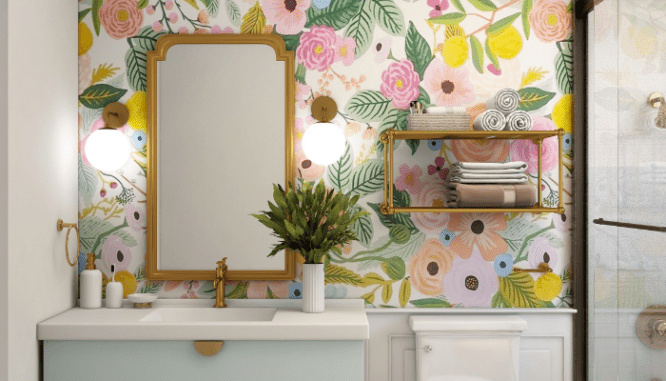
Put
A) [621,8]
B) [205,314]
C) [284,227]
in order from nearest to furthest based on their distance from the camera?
1. [621,8]
2. [284,227]
3. [205,314]

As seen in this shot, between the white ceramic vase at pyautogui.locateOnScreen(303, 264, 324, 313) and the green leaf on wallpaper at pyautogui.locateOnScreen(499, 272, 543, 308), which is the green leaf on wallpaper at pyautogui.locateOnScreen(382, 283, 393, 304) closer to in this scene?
the white ceramic vase at pyautogui.locateOnScreen(303, 264, 324, 313)

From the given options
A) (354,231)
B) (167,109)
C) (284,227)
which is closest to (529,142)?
(354,231)

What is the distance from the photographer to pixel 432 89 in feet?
7.68

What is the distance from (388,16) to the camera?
2336 mm

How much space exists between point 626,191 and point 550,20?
0.86m

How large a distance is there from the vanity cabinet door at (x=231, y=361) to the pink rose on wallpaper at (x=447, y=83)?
1.10 meters

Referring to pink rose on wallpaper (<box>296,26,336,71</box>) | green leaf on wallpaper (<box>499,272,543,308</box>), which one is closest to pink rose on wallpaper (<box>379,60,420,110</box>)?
pink rose on wallpaper (<box>296,26,336,71</box>)

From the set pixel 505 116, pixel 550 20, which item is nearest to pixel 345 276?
pixel 505 116

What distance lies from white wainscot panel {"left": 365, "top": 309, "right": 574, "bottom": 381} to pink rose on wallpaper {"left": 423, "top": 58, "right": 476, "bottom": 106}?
92cm

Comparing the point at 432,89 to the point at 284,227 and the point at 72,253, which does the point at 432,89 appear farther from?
the point at 72,253

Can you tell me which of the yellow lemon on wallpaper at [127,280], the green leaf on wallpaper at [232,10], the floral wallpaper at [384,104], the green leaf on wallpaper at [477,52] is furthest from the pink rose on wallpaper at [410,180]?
the yellow lemon on wallpaper at [127,280]

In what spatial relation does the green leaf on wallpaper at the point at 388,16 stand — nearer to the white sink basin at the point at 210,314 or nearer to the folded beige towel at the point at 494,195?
the folded beige towel at the point at 494,195

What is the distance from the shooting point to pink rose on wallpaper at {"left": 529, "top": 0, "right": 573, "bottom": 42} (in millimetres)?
2342

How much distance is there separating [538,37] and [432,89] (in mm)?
511
